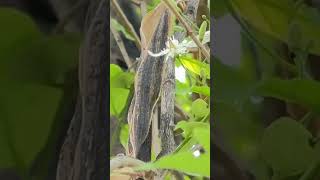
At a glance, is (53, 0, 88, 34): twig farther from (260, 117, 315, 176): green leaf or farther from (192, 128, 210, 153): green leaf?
(260, 117, 315, 176): green leaf

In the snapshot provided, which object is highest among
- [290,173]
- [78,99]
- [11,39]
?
[11,39]

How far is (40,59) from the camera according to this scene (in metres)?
0.96

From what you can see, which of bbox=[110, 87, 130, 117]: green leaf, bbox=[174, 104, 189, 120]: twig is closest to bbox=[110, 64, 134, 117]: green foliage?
bbox=[110, 87, 130, 117]: green leaf

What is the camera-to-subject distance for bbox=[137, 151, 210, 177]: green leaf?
98 centimetres

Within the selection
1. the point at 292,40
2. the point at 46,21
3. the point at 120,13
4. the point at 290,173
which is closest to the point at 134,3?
the point at 120,13

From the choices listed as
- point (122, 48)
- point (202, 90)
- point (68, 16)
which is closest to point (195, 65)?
point (202, 90)

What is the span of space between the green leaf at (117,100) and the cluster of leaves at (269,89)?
186mm

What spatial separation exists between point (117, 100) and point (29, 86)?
172 millimetres

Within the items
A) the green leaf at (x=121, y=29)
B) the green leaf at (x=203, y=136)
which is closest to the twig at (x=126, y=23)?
the green leaf at (x=121, y=29)

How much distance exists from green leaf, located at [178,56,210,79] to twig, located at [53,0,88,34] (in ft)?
0.73

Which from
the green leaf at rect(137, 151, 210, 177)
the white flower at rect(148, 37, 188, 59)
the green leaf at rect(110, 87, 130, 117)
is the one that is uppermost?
the white flower at rect(148, 37, 188, 59)

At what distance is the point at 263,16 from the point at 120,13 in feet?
0.96

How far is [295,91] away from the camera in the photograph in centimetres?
92

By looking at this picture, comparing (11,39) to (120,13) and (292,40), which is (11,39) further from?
(292,40)
